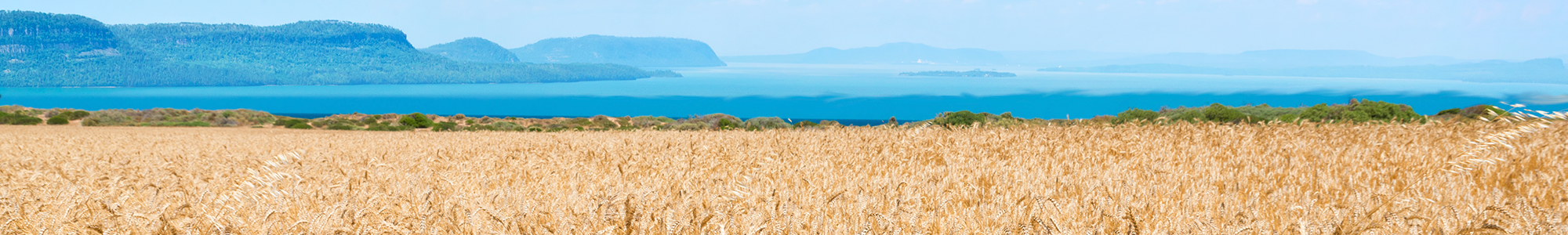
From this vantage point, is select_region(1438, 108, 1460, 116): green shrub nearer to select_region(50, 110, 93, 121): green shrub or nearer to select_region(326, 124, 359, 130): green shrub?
select_region(326, 124, 359, 130): green shrub

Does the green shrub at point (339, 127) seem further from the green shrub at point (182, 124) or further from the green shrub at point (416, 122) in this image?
the green shrub at point (182, 124)

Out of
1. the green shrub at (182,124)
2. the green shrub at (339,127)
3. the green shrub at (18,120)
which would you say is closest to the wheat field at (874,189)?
the green shrub at (339,127)

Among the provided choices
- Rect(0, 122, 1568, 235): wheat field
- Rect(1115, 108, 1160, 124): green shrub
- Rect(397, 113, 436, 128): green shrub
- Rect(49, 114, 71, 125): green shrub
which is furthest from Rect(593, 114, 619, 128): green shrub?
Rect(0, 122, 1568, 235): wheat field

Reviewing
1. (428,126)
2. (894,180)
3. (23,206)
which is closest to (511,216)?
(894,180)

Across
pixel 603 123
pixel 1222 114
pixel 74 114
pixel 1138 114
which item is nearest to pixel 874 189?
pixel 1222 114

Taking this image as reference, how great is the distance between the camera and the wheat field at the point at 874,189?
2.83m

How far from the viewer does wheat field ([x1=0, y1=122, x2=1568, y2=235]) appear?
9.28 feet

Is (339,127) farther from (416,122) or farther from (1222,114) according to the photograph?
(1222,114)

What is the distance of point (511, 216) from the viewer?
2.91 m

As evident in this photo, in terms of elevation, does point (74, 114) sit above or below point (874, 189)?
below

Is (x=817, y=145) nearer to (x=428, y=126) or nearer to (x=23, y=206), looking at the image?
(x=23, y=206)

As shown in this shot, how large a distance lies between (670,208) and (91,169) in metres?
4.88

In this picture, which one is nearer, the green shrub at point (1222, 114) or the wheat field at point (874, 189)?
the wheat field at point (874, 189)

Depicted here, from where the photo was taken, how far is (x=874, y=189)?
12.4ft
